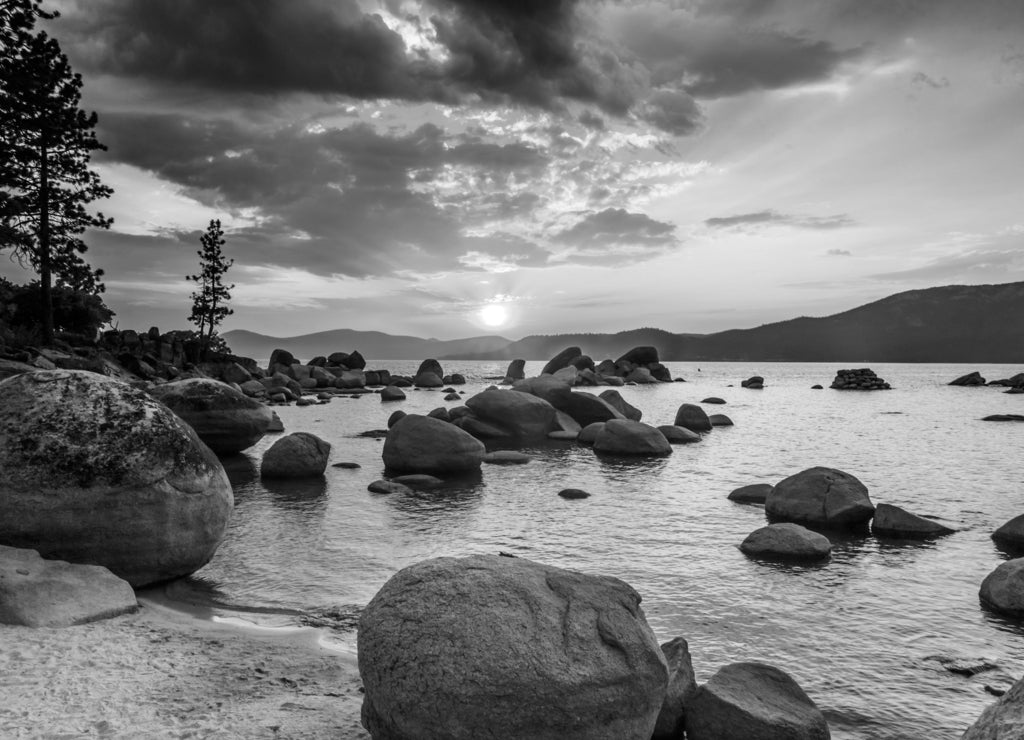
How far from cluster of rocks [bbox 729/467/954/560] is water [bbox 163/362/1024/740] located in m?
0.49

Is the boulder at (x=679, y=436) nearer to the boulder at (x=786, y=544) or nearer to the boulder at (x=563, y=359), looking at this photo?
the boulder at (x=786, y=544)

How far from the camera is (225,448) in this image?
22.0m

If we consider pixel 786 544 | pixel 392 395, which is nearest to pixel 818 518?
pixel 786 544

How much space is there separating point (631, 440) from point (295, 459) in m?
11.9

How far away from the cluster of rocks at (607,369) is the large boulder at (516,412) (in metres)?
46.7

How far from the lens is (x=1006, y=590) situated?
9.02 m

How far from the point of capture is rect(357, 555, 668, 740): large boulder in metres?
4.69

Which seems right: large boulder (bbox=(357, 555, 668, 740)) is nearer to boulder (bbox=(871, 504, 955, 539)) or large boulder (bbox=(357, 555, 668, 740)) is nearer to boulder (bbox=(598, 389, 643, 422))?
boulder (bbox=(871, 504, 955, 539))

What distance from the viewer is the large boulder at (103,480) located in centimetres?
840

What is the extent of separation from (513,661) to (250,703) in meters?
2.74

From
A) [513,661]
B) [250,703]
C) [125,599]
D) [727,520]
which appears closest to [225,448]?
[125,599]

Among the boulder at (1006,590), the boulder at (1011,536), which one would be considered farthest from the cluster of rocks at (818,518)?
the boulder at (1006,590)

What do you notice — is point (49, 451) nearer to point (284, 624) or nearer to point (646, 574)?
point (284, 624)

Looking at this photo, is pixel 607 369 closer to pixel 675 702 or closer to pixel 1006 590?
pixel 1006 590
